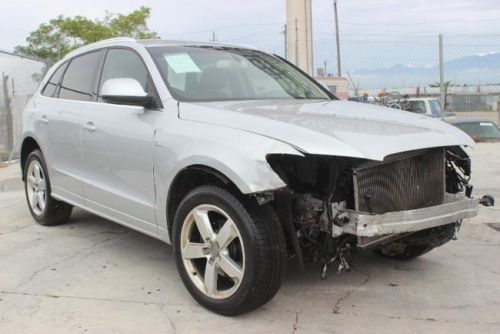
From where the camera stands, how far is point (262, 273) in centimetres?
338

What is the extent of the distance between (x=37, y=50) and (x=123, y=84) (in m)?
26.4

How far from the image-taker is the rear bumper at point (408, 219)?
3.36m

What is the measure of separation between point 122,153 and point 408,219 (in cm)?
215

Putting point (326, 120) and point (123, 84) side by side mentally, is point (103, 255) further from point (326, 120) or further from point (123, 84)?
point (326, 120)

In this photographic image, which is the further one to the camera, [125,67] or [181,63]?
[125,67]

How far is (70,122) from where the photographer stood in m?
5.20

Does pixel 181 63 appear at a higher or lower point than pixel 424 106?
higher

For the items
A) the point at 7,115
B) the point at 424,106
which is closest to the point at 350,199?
the point at 7,115

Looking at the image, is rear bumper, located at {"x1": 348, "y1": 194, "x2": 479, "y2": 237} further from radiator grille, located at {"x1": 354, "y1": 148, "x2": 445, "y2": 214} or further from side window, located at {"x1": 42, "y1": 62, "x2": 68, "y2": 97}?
side window, located at {"x1": 42, "y1": 62, "x2": 68, "y2": 97}

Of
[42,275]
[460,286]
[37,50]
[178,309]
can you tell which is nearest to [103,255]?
[42,275]

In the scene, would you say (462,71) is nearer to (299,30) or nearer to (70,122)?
(299,30)

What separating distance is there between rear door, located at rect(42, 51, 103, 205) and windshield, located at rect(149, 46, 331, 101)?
36.8 inches

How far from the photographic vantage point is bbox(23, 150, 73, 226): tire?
591 centimetres

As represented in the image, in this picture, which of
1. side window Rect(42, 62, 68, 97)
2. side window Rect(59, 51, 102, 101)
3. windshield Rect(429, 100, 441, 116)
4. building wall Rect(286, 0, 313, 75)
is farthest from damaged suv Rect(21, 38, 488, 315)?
windshield Rect(429, 100, 441, 116)
